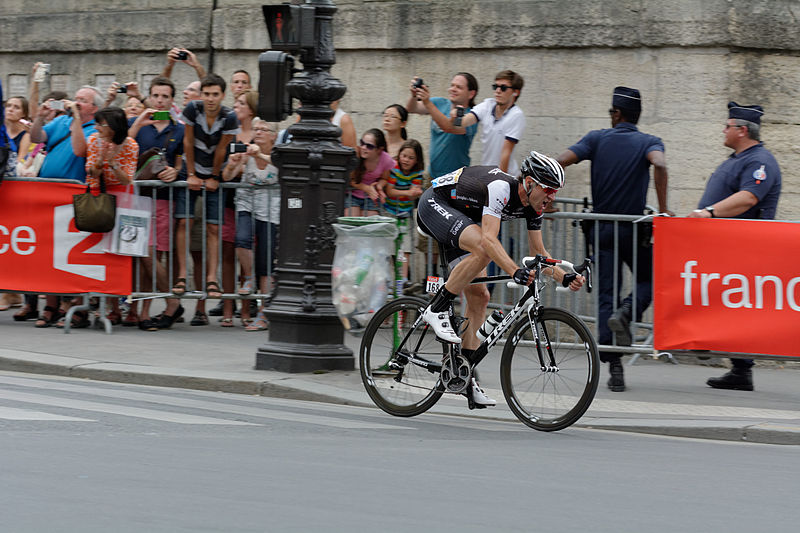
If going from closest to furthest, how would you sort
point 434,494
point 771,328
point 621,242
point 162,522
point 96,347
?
point 162,522, point 434,494, point 771,328, point 621,242, point 96,347

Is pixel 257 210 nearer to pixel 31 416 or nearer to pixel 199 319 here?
pixel 199 319

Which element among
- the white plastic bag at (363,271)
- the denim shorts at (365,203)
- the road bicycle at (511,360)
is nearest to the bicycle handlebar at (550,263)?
the road bicycle at (511,360)

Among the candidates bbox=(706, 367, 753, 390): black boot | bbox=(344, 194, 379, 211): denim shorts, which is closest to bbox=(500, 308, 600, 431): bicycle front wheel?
bbox=(706, 367, 753, 390): black boot

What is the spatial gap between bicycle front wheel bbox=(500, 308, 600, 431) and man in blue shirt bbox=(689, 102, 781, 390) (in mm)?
1966

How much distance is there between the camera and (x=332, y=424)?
26.1 feet

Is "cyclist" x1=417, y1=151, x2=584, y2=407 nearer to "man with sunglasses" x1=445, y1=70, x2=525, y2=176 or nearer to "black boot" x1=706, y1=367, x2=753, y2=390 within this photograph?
"black boot" x1=706, y1=367, x2=753, y2=390

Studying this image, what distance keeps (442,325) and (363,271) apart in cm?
125

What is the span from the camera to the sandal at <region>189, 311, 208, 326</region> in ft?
41.1

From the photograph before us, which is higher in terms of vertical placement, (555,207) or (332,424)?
(555,207)

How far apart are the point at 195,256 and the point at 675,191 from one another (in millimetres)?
4474

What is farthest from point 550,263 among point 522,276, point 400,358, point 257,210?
point 257,210

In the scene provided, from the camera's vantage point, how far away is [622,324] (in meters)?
9.54

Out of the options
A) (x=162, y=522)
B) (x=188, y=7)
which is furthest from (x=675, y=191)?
(x=162, y=522)

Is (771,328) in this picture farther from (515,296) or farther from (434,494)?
(434,494)
